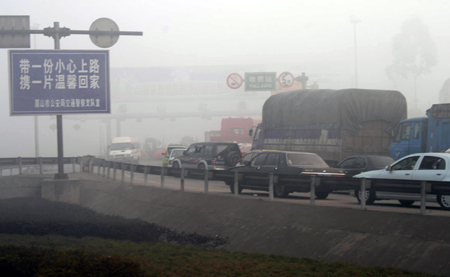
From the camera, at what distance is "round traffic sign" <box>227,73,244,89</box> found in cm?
4128

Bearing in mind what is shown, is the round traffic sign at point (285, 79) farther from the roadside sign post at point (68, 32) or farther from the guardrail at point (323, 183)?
the roadside sign post at point (68, 32)

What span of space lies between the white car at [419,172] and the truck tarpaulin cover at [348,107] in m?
9.65

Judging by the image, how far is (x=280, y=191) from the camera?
14633 mm

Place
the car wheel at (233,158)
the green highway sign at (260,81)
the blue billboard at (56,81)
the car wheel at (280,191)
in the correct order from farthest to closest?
the green highway sign at (260,81) < the car wheel at (233,158) < the blue billboard at (56,81) < the car wheel at (280,191)

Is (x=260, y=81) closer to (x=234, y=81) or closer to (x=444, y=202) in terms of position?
(x=234, y=81)

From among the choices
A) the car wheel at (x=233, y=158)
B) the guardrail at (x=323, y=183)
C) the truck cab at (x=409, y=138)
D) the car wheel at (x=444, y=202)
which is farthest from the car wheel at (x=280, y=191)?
the car wheel at (x=233, y=158)

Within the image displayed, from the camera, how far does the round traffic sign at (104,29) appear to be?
18.8 metres

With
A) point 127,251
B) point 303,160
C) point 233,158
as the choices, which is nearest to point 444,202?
point 303,160

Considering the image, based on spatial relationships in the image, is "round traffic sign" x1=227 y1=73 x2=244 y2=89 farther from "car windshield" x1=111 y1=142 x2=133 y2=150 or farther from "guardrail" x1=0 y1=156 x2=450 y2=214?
"guardrail" x1=0 y1=156 x2=450 y2=214

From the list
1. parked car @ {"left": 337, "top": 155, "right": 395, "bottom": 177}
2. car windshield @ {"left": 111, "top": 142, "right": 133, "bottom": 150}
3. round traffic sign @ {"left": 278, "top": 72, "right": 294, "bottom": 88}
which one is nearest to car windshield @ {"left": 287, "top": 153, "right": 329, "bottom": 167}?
parked car @ {"left": 337, "top": 155, "right": 395, "bottom": 177}

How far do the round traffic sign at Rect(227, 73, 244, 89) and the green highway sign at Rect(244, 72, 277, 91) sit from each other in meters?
0.87

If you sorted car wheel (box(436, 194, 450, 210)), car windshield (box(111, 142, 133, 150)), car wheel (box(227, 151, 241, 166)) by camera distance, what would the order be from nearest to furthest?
car wheel (box(436, 194, 450, 210)) → car wheel (box(227, 151, 241, 166)) → car windshield (box(111, 142, 133, 150))

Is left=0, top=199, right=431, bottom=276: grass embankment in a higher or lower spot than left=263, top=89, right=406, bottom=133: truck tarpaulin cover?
lower

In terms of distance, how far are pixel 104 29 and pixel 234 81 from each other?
23.3 metres
